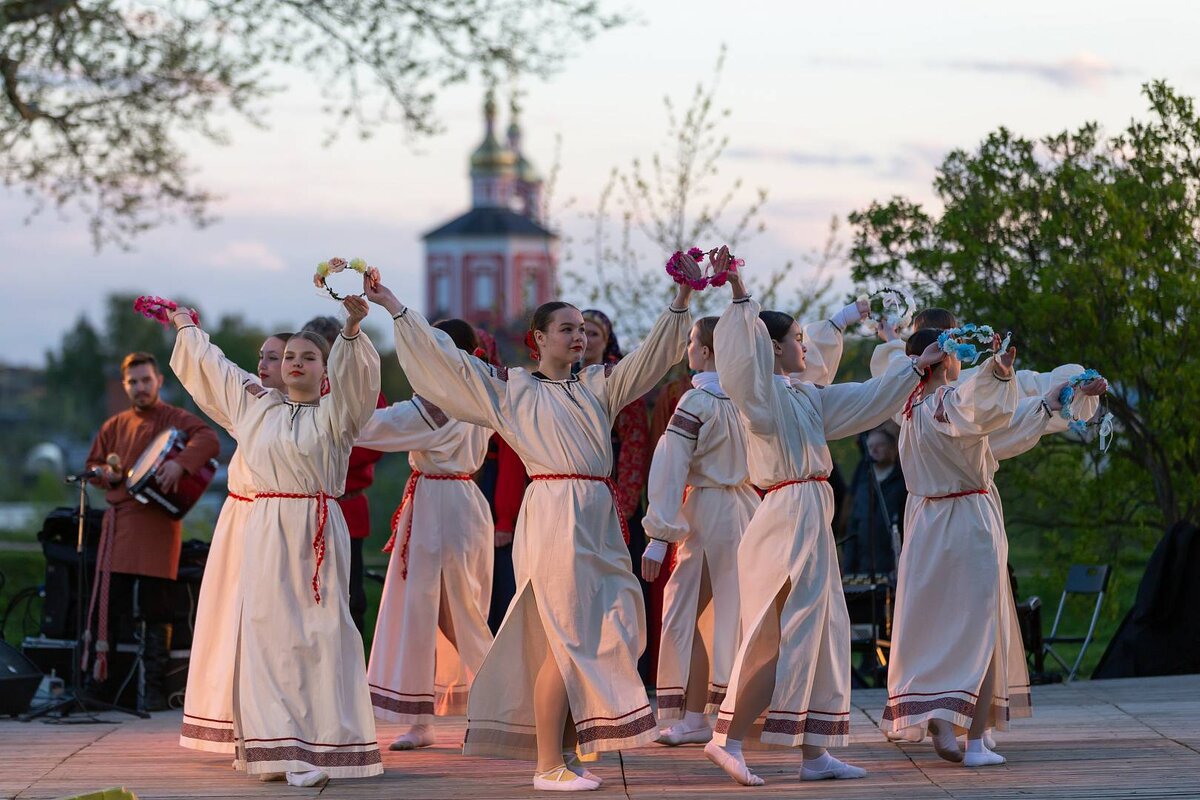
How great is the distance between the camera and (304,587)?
6660 mm

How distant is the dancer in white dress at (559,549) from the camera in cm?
637

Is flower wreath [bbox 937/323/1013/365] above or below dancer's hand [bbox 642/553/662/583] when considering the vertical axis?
above

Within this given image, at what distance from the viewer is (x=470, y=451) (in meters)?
7.82

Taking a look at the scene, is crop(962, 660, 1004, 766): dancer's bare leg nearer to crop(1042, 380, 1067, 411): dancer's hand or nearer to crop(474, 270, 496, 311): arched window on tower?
crop(1042, 380, 1067, 411): dancer's hand

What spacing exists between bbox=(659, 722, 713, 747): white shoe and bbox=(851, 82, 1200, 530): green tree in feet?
12.9

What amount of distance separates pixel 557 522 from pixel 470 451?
1475mm

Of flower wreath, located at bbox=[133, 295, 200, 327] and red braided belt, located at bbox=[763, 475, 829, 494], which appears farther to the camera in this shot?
flower wreath, located at bbox=[133, 295, 200, 327]

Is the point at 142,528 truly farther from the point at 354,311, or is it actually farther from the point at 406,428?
the point at 354,311

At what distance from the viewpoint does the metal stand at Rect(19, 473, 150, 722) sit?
28.1 ft

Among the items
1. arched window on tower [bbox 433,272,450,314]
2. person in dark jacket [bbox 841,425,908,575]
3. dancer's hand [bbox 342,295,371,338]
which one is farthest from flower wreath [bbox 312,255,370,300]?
arched window on tower [bbox 433,272,450,314]

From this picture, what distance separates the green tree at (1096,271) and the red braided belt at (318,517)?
525 cm

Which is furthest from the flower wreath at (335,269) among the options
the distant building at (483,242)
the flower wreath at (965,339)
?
the distant building at (483,242)

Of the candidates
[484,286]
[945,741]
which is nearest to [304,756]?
[945,741]

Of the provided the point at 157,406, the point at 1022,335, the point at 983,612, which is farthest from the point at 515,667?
the point at 1022,335
